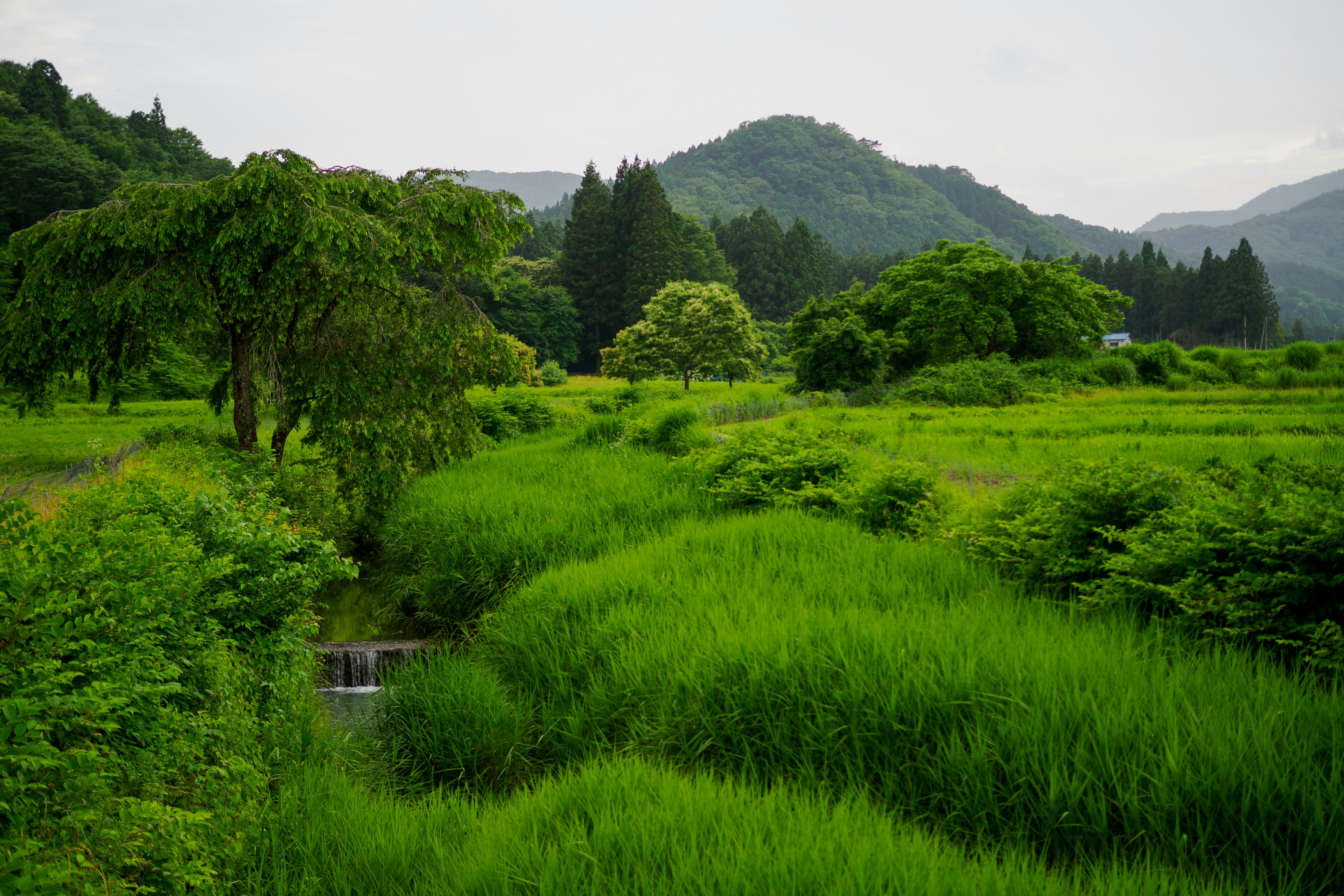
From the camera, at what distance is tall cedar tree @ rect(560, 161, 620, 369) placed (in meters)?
57.2

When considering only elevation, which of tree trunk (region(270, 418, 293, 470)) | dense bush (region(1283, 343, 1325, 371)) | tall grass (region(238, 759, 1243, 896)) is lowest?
tall grass (region(238, 759, 1243, 896))

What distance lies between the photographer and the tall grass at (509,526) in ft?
27.0

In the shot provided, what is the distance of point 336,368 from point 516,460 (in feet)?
12.9

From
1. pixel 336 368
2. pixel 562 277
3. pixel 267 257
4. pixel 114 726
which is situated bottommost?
pixel 114 726

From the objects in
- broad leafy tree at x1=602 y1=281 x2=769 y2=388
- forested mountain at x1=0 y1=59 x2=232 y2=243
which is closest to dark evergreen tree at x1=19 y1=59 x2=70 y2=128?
forested mountain at x1=0 y1=59 x2=232 y2=243

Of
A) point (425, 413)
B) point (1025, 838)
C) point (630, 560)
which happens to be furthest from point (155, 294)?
point (1025, 838)

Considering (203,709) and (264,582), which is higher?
(264,582)

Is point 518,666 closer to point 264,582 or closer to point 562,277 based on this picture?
point 264,582

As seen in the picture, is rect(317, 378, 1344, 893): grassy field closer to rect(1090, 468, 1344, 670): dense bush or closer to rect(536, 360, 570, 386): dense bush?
rect(1090, 468, 1344, 670): dense bush

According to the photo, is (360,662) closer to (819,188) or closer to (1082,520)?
(1082,520)

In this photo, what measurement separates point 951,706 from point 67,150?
5389 centimetres

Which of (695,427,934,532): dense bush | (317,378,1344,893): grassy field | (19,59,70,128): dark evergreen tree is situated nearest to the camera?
(317,378,1344,893): grassy field

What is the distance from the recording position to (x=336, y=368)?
1088 cm

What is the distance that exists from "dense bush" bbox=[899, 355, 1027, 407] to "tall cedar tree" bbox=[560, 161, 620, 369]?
119 feet
